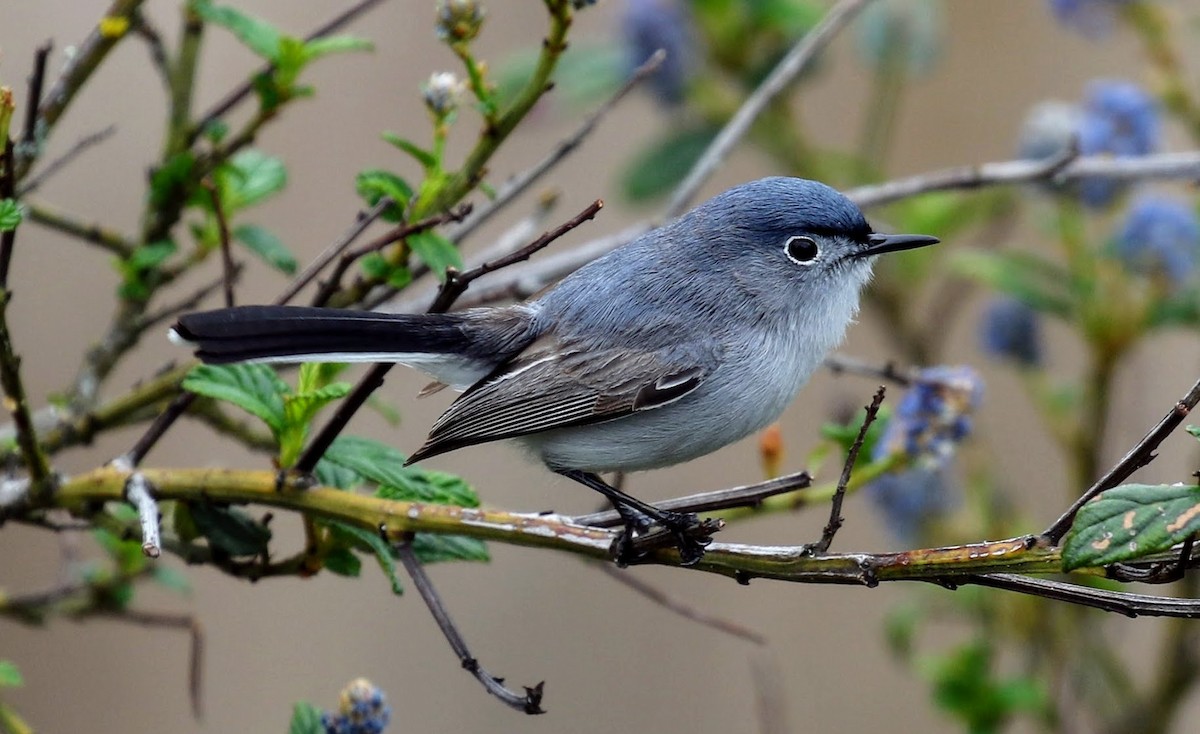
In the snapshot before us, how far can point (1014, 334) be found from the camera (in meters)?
2.66

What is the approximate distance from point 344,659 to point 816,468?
235 centimetres

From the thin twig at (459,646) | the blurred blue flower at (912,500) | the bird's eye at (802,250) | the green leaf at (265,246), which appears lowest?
the thin twig at (459,646)

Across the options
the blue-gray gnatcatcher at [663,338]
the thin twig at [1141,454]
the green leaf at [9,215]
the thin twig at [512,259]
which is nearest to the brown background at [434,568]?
the blue-gray gnatcatcher at [663,338]

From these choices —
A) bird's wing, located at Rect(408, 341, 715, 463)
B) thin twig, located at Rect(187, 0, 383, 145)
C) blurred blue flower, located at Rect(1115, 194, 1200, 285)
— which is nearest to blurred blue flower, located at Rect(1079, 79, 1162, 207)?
blurred blue flower, located at Rect(1115, 194, 1200, 285)

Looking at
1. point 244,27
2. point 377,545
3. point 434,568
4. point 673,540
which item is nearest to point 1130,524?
point 673,540

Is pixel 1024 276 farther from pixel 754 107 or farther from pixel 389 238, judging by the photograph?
pixel 389 238

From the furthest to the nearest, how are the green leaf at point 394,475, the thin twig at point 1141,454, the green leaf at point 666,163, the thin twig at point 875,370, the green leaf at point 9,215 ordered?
the green leaf at point 666,163 → the thin twig at point 875,370 → the green leaf at point 394,475 → the green leaf at point 9,215 → the thin twig at point 1141,454

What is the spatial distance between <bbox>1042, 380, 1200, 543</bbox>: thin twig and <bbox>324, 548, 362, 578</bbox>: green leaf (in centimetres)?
81

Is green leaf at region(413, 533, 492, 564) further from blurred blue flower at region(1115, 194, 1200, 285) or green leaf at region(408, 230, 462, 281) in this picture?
blurred blue flower at region(1115, 194, 1200, 285)

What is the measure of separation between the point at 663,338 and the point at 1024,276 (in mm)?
928

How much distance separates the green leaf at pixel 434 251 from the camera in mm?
1499

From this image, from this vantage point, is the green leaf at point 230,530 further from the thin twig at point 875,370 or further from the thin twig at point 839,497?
the thin twig at point 875,370

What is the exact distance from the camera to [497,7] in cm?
419

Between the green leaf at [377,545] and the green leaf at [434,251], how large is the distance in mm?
320
